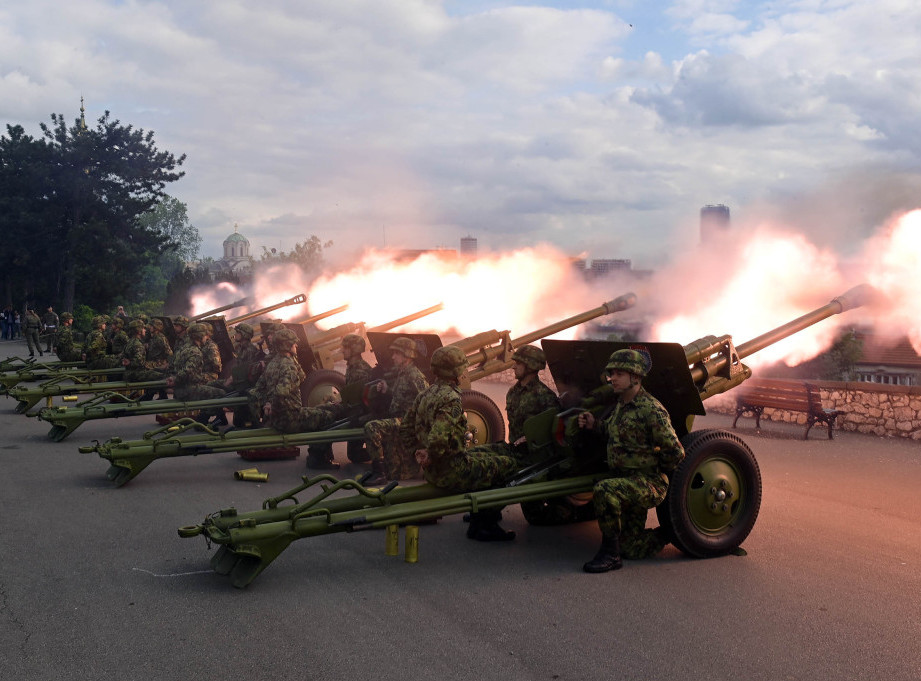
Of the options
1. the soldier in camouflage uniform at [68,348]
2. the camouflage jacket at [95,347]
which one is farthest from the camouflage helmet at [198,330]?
the soldier in camouflage uniform at [68,348]

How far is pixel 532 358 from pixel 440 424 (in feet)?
5.01

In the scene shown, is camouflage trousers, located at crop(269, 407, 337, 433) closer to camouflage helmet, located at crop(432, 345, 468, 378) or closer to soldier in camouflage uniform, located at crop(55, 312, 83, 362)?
camouflage helmet, located at crop(432, 345, 468, 378)

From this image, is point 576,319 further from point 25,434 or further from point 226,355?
point 25,434

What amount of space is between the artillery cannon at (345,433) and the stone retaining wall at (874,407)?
127 inches

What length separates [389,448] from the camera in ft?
28.3

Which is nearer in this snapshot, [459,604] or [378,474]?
[459,604]

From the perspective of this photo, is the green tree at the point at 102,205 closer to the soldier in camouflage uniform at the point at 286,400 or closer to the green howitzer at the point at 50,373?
the green howitzer at the point at 50,373

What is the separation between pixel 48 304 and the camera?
138 feet

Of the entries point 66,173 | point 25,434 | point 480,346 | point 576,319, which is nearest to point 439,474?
point 480,346

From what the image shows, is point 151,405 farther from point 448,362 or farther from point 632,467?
point 632,467

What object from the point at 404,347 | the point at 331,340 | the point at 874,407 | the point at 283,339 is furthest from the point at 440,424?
the point at 874,407

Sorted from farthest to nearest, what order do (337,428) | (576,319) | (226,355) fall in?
(226,355), (576,319), (337,428)

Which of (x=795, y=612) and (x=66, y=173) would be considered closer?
(x=795, y=612)

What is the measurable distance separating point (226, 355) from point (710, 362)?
9424 mm
